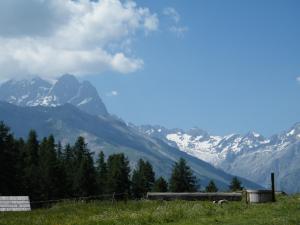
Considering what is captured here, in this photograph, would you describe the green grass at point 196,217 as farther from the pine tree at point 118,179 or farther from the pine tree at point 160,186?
the pine tree at point 160,186

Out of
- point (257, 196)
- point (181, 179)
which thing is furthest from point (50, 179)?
point (257, 196)

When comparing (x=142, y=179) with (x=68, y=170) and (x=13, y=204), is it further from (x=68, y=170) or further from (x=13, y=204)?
(x=13, y=204)

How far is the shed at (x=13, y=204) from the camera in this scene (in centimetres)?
4697

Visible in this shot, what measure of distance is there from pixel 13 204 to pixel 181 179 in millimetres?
105588

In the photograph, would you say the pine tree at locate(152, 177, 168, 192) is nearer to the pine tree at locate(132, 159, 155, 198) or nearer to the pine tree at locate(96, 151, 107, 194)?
the pine tree at locate(132, 159, 155, 198)

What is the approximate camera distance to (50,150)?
13688 cm

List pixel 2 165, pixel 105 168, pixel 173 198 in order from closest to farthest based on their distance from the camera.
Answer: pixel 173 198
pixel 2 165
pixel 105 168

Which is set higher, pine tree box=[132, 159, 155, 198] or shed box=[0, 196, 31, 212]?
pine tree box=[132, 159, 155, 198]

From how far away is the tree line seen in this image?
4254 inches

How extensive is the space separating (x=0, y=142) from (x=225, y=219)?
80977 mm

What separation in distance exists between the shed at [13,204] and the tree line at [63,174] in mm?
56176

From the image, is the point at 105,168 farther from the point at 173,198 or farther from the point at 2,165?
the point at 173,198

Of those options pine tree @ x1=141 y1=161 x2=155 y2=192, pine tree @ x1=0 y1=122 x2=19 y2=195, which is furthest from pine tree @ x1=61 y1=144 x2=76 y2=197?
pine tree @ x1=141 y1=161 x2=155 y2=192

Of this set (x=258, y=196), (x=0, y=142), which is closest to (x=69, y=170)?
(x=0, y=142)
